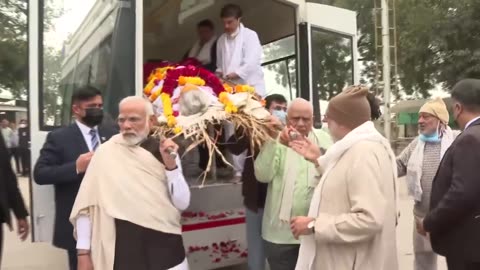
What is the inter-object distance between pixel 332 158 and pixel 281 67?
3.65m

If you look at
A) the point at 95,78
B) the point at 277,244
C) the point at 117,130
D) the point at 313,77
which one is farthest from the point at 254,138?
the point at 313,77

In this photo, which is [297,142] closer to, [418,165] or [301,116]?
[301,116]

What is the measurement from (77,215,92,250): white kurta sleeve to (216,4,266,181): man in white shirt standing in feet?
7.13

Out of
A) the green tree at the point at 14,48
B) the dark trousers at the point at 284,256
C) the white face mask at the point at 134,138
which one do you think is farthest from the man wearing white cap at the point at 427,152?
the green tree at the point at 14,48

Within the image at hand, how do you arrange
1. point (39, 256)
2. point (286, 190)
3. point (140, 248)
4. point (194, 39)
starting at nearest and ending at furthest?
point (140, 248) < point (286, 190) < point (39, 256) < point (194, 39)

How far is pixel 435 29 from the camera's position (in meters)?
17.6

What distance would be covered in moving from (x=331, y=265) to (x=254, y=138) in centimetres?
134

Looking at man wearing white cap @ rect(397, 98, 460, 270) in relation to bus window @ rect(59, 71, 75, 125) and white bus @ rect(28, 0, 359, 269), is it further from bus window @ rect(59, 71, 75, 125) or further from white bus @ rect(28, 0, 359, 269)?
bus window @ rect(59, 71, 75, 125)

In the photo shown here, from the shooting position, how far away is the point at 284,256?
3.72 meters

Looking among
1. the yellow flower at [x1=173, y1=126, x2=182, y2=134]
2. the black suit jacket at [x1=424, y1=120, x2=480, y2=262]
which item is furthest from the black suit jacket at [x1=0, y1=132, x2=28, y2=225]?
the black suit jacket at [x1=424, y1=120, x2=480, y2=262]

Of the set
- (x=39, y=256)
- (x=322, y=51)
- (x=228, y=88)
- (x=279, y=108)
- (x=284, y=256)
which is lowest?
(x=39, y=256)

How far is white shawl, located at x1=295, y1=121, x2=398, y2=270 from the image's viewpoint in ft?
8.82

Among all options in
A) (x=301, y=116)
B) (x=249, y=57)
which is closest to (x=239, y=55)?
(x=249, y=57)

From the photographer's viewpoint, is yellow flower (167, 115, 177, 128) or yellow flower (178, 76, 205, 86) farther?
yellow flower (178, 76, 205, 86)
